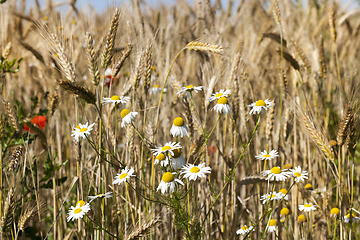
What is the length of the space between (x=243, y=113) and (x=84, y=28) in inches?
33.5

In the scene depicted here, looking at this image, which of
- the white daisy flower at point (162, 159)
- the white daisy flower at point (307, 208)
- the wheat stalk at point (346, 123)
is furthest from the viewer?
the white daisy flower at point (307, 208)

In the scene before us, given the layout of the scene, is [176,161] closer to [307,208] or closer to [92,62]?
[92,62]

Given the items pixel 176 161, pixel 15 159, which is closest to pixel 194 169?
pixel 176 161

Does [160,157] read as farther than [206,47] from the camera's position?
No

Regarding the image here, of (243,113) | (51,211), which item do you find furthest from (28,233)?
(243,113)

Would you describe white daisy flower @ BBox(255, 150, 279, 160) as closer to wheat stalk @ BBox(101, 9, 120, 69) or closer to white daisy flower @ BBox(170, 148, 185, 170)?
white daisy flower @ BBox(170, 148, 185, 170)

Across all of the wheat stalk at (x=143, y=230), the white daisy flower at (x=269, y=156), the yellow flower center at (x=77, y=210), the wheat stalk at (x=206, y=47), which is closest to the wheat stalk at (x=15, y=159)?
the yellow flower center at (x=77, y=210)

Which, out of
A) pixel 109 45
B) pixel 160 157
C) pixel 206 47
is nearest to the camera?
pixel 160 157

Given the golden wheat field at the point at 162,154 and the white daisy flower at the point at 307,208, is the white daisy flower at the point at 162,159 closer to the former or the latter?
the golden wheat field at the point at 162,154

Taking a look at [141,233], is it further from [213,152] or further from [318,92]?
[318,92]

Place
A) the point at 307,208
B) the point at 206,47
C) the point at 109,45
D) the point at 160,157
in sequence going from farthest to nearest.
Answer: the point at 307,208, the point at 109,45, the point at 206,47, the point at 160,157

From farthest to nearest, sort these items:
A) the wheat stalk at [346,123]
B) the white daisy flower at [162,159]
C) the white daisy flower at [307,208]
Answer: the white daisy flower at [307,208] < the wheat stalk at [346,123] < the white daisy flower at [162,159]

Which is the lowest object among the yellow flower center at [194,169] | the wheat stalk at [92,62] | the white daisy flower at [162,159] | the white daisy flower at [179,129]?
the yellow flower center at [194,169]

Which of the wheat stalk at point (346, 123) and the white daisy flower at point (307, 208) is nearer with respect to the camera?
the wheat stalk at point (346, 123)
